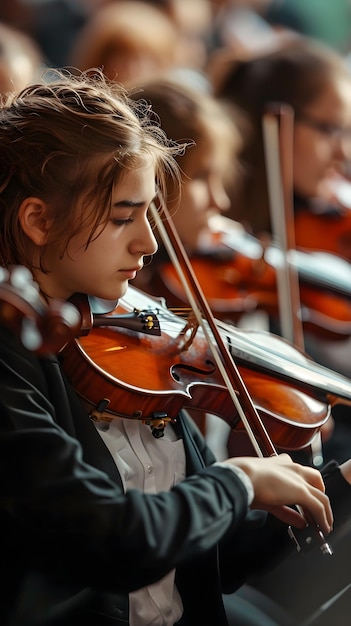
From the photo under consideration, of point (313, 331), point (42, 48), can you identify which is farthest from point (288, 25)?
point (313, 331)

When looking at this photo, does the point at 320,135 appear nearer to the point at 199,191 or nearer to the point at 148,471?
the point at 199,191

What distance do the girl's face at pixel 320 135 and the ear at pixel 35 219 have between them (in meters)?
1.09

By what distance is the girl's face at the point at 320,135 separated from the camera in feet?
5.65

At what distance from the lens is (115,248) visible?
2.40 ft

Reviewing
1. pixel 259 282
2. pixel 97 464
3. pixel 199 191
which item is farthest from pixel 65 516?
pixel 259 282

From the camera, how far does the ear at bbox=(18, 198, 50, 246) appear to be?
0.72 metres

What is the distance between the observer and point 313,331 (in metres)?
1.59

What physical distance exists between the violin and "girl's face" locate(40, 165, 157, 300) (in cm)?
73

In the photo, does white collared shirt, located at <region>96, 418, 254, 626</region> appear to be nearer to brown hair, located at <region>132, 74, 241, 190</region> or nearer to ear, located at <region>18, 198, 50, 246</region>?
ear, located at <region>18, 198, 50, 246</region>

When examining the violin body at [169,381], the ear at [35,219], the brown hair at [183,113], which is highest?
the brown hair at [183,113]

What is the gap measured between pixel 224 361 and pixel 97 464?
19cm

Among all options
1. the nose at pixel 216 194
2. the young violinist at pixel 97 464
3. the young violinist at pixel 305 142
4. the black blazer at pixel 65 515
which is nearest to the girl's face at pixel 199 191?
the nose at pixel 216 194

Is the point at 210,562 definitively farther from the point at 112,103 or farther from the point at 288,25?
the point at 288,25

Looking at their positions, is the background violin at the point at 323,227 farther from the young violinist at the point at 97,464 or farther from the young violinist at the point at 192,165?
the young violinist at the point at 97,464
